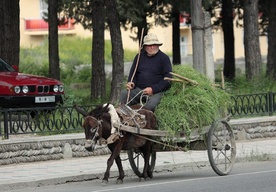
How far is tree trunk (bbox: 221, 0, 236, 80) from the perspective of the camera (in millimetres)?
41219

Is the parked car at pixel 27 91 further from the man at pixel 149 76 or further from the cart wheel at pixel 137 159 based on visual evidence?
the man at pixel 149 76

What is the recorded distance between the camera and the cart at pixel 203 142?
49.5 ft

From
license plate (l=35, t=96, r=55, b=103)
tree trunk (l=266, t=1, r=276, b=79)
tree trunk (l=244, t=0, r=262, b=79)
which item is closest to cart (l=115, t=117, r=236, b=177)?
license plate (l=35, t=96, r=55, b=103)

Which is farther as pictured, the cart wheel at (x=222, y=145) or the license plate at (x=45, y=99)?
the license plate at (x=45, y=99)

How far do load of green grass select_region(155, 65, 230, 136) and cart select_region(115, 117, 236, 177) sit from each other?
13cm

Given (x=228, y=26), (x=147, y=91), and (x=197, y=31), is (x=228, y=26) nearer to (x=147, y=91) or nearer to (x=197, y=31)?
(x=197, y=31)

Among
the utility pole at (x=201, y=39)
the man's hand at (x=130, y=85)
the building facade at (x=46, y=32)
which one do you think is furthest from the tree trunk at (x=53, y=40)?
the building facade at (x=46, y=32)

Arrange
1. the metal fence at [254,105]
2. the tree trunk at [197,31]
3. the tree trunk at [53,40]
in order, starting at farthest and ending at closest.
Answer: the tree trunk at [53,40], the metal fence at [254,105], the tree trunk at [197,31]

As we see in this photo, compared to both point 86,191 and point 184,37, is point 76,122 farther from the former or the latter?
point 184,37

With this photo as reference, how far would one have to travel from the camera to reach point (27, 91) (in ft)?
74.5

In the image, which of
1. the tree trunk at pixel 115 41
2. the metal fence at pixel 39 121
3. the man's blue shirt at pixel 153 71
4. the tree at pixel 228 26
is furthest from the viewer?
the tree at pixel 228 26

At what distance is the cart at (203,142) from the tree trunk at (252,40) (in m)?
14.1

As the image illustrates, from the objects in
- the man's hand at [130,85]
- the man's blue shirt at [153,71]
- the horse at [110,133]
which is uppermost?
the man's blue shirt at [153,71]

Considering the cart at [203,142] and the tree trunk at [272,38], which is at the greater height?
the tree trunk at [272,38]
